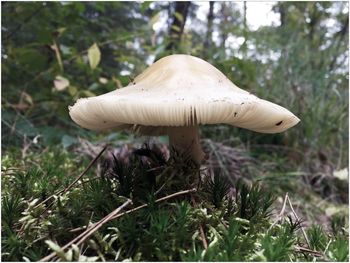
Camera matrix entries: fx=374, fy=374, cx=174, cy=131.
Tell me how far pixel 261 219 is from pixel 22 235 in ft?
2.30

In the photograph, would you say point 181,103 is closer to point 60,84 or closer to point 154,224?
point 154,224

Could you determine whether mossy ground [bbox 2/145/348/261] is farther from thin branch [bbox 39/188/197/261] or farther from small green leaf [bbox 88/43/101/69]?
small green leaf [bbox 88/43/101/69]

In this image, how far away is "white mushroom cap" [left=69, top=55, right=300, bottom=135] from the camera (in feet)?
3.48

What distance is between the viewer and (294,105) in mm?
3521

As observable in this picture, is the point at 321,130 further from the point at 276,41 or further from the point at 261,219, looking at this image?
the point at 261,219

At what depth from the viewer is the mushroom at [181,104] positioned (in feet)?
3.49

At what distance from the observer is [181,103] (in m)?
1.05

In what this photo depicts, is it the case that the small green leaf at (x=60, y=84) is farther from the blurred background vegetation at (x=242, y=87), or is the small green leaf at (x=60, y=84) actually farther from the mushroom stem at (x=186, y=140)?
the mushroom stem at (x=186, y=140)

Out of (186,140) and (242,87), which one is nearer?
(186,140)

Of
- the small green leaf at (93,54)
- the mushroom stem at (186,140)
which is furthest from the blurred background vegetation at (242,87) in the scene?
the mushroom stem at (186,140)

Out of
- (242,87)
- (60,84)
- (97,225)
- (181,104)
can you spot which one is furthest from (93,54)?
(97,225)

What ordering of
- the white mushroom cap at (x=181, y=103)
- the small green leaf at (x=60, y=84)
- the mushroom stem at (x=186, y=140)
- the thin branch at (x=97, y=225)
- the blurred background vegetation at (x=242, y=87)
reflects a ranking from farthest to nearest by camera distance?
the blurred background vegetation at (x=242, y=87) → the small green leaf at (x=60, y=84) → the mushroom stem at (x=186, y=140) → the white mushroom cap at (x=181, y=103) → the thin branch at (x=97, y=225)

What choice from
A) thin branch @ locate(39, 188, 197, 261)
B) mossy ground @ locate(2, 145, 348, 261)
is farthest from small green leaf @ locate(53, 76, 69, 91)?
thin branch @ locate(39, 188, 197, 261)

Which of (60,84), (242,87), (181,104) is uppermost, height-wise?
(181,104)
